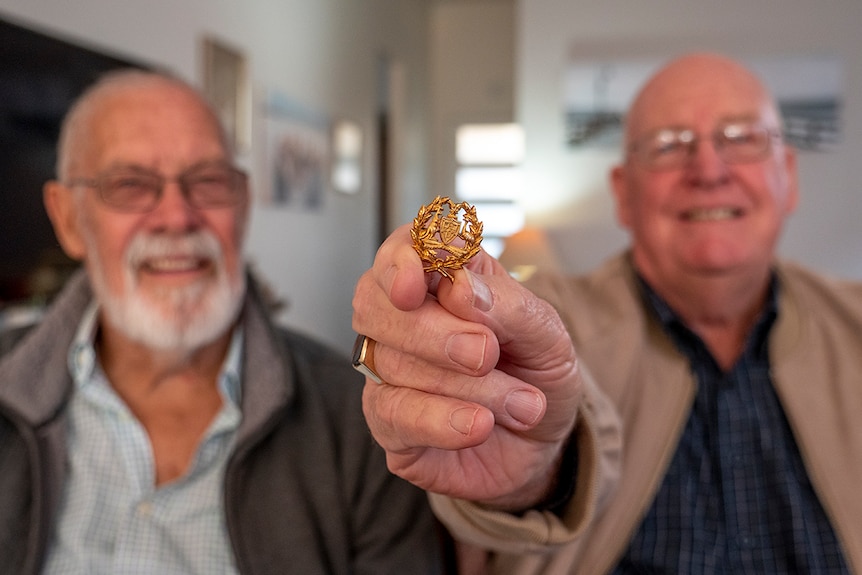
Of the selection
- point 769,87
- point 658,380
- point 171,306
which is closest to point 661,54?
point 769,87

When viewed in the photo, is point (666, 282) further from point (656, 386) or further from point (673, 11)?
point (673, 11)

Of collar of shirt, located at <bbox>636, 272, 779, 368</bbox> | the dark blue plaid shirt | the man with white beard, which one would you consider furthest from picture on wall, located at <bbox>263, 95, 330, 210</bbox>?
the dark blue plaid shirt

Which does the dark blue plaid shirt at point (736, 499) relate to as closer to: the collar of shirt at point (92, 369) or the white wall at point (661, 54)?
the collar of shirt at point (92, 369)

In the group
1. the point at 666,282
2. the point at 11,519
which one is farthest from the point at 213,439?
the point at 666,282

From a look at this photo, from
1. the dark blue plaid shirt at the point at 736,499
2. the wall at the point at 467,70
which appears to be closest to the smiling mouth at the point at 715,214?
the dark blue plaid shirt at the point at 736,499

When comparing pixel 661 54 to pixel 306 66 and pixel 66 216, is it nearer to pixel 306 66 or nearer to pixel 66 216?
pixel 306 66

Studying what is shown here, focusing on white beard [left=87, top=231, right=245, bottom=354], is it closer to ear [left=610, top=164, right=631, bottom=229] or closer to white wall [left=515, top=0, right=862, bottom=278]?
ear [left=610, top=164, right=631, bottom=229]
